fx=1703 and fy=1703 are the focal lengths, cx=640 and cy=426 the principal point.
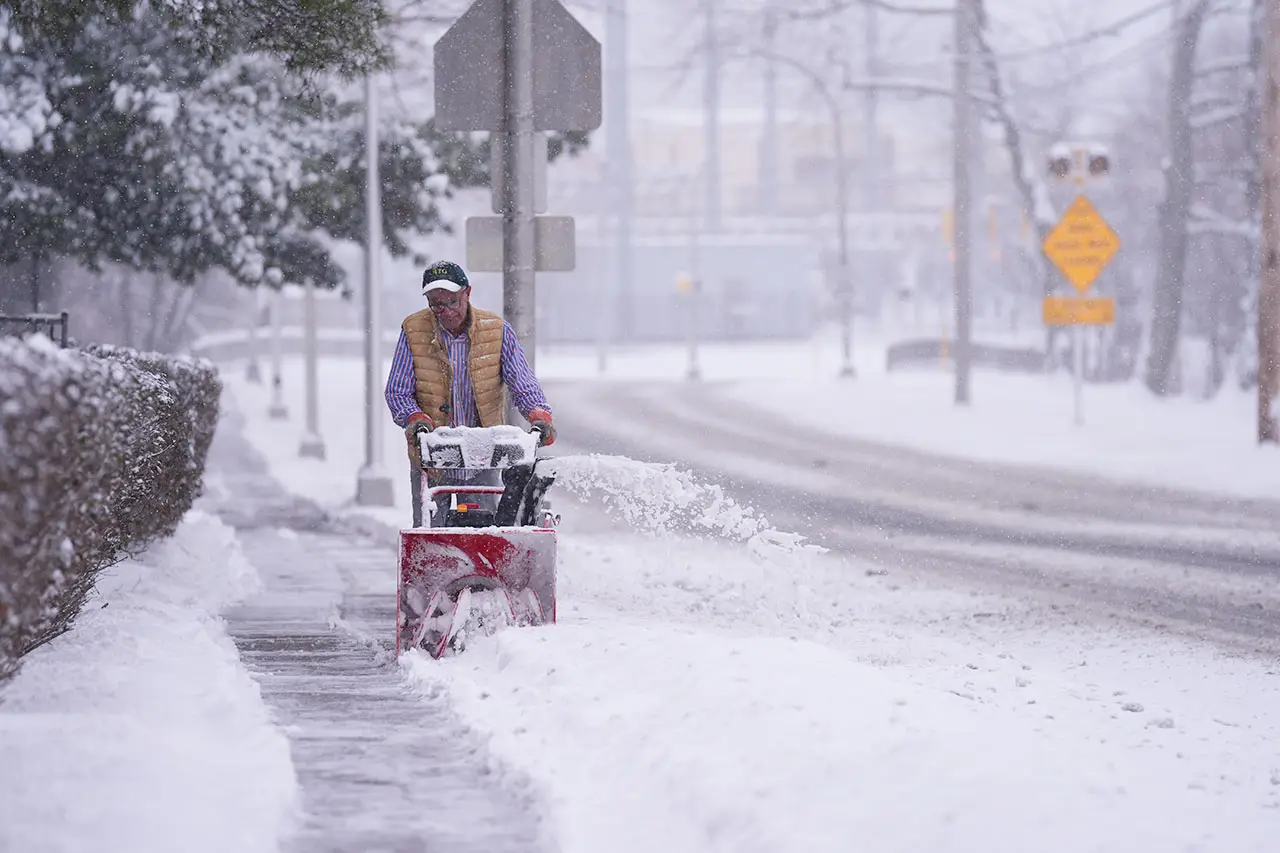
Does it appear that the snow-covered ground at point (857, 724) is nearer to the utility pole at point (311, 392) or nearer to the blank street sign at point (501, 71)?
the blank street sign at point (501, 71)

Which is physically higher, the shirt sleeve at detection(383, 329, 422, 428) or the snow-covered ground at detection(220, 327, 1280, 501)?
the shirt sleeve at detection(383, 329, 422, 428)

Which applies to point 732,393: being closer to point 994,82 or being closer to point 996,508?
point 994,82

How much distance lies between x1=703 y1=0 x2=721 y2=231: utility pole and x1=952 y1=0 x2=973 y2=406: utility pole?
4.79m

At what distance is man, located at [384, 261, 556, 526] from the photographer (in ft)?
28.2

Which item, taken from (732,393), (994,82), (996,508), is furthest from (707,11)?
(996,508)

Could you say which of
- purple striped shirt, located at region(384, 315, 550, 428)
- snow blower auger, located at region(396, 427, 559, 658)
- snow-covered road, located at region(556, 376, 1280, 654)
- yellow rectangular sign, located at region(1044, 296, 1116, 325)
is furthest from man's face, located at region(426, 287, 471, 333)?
yellow rectangular sign, located at region(1044, 296, 1116, 325)

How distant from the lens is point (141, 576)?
394 inches

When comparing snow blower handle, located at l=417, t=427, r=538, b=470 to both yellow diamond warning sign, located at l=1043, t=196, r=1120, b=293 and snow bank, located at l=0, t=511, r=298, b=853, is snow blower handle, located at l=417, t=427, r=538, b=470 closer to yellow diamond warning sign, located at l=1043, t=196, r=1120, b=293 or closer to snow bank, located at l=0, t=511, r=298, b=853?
snow bank, located at l=0, t=511, r=298, b=853

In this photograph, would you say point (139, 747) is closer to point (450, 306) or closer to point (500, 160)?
point (450, 306)

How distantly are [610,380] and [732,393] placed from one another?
7.41m

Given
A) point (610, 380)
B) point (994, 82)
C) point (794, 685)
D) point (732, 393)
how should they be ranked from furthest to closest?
point (610, 380) → point (732, 393) → point (994, 82) → point (794, 685)

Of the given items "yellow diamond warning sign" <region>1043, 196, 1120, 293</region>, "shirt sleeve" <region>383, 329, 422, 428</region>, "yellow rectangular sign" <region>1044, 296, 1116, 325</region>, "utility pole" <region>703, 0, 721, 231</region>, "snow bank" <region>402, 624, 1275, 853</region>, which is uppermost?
"utility pole" <region>703, 0, 721, 231</region>

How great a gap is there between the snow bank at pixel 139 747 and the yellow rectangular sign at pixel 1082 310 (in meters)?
17.4

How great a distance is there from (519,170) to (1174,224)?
26.6m
